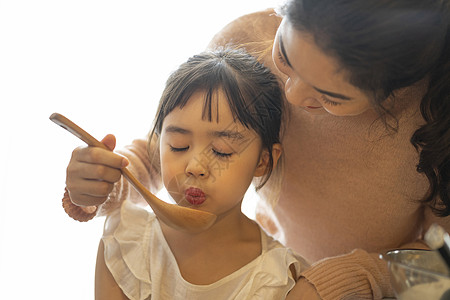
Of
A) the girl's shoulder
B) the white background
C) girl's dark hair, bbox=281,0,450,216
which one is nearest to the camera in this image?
girl's dark hair, bbox=281,0,450,216

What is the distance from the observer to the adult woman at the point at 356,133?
2.32 feet

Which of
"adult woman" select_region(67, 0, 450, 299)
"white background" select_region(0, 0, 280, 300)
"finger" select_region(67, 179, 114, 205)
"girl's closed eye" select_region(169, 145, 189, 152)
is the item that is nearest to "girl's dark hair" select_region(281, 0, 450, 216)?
"adult woman" select_region(67, 0, 450, 299)

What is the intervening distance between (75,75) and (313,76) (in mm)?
998

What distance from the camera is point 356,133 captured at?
3.19 ft

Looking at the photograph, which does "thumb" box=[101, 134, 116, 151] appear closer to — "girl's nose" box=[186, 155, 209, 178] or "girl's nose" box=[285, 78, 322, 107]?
"girl's nose" box=[186, 155, 209, 178]

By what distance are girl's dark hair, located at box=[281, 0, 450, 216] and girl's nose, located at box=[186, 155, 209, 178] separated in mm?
248

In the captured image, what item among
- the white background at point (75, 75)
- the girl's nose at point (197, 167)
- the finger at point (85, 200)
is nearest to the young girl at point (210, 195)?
the girl's nose at point (197, 167)

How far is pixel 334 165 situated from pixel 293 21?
1.17ft

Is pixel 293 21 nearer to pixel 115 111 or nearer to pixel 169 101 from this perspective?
pixel 169 101

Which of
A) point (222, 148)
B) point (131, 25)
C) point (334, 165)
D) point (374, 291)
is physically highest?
point (131, 25)

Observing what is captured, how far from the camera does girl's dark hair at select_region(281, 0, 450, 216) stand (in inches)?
27.2

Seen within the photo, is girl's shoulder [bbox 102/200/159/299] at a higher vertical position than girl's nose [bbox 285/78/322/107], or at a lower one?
lower

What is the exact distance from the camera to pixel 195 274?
2.97 ft

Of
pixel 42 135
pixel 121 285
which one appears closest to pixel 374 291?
pixel 121 285
